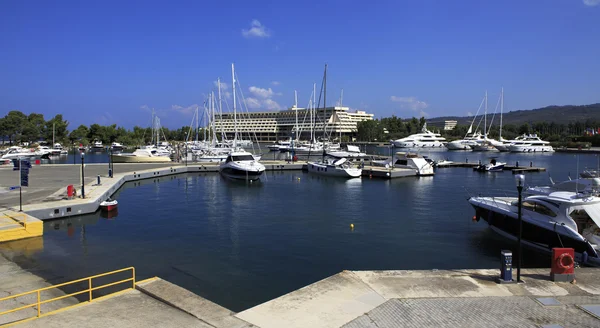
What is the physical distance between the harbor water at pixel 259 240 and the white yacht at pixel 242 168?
8.08 metres

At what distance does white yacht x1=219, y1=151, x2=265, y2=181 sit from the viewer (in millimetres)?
51031

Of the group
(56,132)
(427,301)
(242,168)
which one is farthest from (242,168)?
(56,132)

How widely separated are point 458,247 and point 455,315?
12966 millimetres

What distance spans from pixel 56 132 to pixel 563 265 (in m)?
157

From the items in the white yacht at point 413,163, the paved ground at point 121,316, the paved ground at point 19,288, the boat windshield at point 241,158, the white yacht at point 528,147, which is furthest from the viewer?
the white yacht at point 528,147

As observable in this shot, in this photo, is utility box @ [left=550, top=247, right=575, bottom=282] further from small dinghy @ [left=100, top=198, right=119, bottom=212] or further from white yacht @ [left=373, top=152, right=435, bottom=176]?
white yacht @ [left=373, top=152, right=435, bottom=176]

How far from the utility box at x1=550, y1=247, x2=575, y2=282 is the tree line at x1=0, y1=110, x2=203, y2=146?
11049 centimetres

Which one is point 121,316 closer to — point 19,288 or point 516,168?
point 19,288

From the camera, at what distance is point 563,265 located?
1374 centimetres

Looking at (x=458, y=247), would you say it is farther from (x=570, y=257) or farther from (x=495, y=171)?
(x=495, y=171)

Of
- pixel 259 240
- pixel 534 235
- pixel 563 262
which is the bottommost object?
pixel 259 240

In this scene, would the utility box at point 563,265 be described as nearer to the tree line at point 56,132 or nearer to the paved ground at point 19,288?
the paved ground at point 19,288

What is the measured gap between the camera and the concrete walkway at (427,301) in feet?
35.7

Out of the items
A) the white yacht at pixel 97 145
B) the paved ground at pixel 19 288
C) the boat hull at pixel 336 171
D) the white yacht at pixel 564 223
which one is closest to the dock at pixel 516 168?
the boat hull at pixel 336 171
